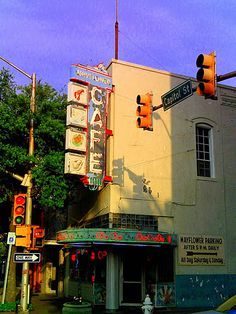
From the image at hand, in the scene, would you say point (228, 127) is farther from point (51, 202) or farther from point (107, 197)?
point (51, 202)

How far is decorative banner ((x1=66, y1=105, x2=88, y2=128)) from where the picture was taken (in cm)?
1739

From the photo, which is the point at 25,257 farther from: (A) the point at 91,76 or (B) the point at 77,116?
(A) the point at 91,76

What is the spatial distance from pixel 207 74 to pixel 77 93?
9363 millimetres

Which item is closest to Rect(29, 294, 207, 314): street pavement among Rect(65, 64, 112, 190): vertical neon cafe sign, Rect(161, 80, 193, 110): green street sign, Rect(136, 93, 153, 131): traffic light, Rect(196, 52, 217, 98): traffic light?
Rect(65, 64, 112, 190): vertical neon cafe sign

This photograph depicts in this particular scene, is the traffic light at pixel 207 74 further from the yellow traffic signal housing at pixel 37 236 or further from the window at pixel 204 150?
the window at pixel 204 150

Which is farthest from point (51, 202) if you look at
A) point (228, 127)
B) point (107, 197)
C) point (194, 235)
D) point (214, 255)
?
point (228, 127)

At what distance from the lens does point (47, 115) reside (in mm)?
18156

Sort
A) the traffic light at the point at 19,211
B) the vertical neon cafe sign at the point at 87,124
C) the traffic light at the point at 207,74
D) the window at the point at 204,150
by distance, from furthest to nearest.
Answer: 1. the window at the point at 204,150
2. the vertical neon cafe sign at the point at 87,124
3. the traffic light at the point at 19,211
4. the traffic light at the point at 207,74

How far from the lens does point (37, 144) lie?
18.0 meters

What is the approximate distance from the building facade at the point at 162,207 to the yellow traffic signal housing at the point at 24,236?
2.01m

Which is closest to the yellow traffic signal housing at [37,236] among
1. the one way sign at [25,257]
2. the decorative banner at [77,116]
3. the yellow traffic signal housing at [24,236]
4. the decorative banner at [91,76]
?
the yellow traffic signal housing at [24,236]

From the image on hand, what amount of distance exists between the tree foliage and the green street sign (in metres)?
6.69

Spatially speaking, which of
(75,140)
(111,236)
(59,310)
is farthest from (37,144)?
(59,310)

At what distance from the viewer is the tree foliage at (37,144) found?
1719cm
